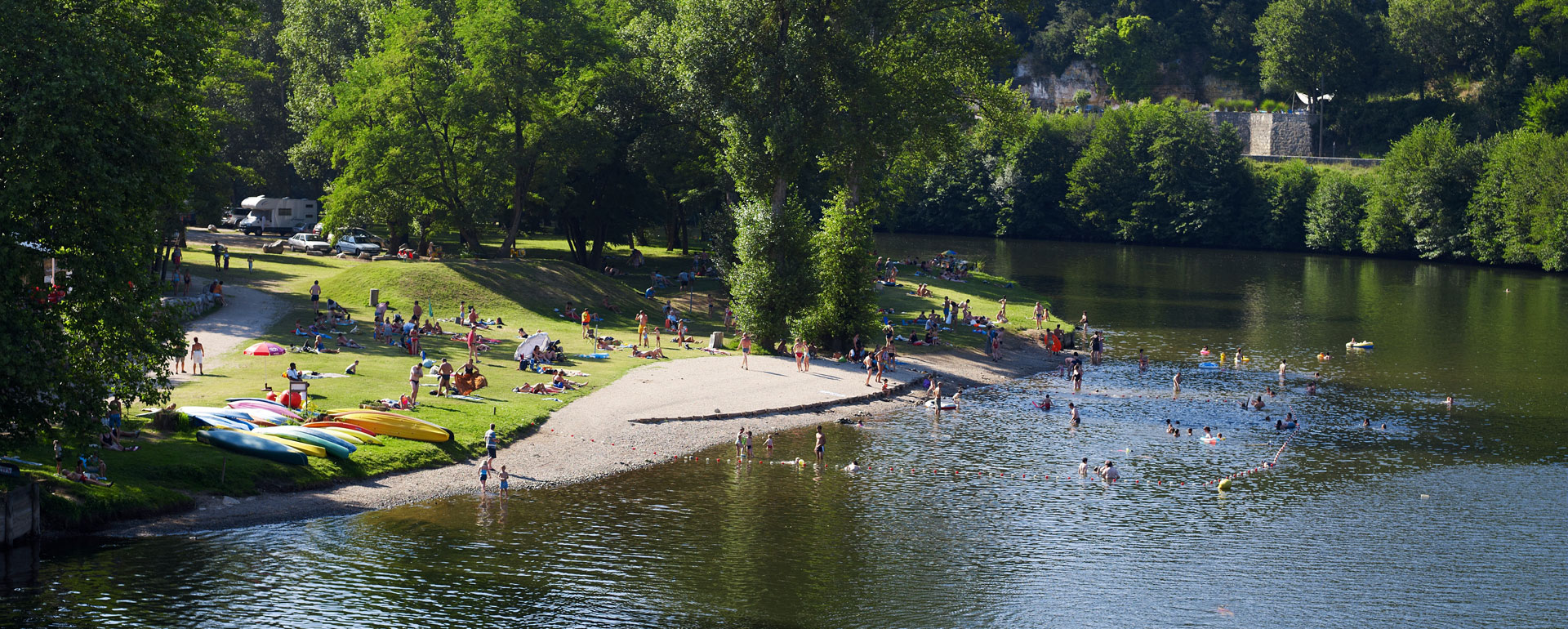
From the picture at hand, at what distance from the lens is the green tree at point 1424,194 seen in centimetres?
12012

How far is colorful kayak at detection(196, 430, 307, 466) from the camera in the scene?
34312mm

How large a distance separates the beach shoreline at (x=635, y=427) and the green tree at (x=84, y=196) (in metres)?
4.37

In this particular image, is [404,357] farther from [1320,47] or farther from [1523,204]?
[1320,47]

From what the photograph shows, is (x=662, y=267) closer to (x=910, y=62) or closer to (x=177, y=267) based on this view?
(x=910, y=62)

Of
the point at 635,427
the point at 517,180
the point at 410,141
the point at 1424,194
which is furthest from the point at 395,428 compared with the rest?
the point at 1424,194

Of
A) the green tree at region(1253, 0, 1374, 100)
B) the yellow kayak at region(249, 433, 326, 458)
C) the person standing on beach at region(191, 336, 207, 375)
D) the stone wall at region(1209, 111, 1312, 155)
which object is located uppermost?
the green tree at region(1253, 0, 1374, 100)

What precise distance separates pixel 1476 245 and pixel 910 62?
82.3 meters

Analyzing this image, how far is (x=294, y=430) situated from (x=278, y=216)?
2803 inches

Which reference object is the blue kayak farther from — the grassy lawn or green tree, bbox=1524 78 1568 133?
green tree, bbox=1524 78 1568 133

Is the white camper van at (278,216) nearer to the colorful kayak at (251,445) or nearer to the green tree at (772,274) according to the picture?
the green tree at (772,274)

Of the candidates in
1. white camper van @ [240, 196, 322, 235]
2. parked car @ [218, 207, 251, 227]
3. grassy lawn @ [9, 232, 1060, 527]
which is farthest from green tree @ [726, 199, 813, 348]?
parked car @ [218, 207, 251, 227]

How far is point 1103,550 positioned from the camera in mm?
32156

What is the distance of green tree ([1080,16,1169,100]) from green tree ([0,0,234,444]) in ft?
504

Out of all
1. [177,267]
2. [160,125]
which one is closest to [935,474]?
[160,125]
